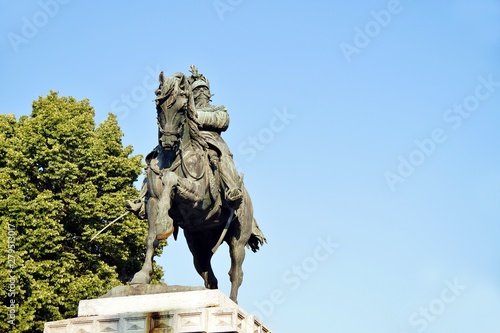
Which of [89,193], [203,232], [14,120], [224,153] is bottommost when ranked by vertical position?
[203,232]

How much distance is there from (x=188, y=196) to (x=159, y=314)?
2372 mm

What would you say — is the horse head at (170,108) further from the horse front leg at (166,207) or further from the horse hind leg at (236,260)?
the horse hind leg at (236,260)

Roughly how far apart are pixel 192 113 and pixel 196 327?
3.88m

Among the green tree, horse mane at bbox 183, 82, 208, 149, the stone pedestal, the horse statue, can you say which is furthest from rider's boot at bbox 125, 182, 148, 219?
the green tree

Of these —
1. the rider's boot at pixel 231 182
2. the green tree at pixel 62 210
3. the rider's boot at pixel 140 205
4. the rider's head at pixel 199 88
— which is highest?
the green tree at pixel 62 210

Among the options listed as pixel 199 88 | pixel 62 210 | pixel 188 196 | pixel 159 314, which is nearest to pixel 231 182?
pixel 188 196

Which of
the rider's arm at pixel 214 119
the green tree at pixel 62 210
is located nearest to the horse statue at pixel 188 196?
the rider's arm at pixel 214 119

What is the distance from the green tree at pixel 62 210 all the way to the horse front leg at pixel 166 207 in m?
13.9

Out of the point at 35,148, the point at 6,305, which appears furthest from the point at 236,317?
the point at 35,148

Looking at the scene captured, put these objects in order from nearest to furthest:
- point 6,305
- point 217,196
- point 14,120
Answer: point 217,196, point 6,305, point 14,120

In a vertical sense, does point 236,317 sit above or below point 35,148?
below

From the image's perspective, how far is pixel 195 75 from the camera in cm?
1747

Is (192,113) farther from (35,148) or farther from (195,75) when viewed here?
(35,148)

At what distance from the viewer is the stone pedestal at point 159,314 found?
13.0 m
